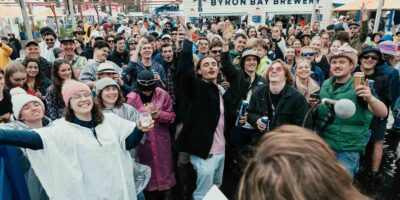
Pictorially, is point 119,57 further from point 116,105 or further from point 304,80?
point 304,80

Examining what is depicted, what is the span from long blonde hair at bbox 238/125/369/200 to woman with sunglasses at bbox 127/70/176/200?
110 inches

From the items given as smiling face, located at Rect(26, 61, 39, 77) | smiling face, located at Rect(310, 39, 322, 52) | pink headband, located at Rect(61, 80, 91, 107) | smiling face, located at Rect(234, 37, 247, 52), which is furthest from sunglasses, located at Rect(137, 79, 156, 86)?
smiling face, located at Rect(310, 39, 322, 52)

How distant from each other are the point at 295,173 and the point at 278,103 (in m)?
2.36

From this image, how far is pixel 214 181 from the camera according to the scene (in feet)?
12.3

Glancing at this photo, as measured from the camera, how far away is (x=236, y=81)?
4.32 meters

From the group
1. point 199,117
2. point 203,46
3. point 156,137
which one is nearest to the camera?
point 199,117

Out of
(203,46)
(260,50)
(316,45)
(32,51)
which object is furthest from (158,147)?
(316,45)

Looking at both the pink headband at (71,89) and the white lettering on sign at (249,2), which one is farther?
the white lettering on sign at (249,2)

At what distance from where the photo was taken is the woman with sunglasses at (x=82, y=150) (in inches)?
95.7

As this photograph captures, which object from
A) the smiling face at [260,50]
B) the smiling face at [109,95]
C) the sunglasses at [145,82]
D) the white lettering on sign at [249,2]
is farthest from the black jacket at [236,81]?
the white lettering on sign at [249,2]

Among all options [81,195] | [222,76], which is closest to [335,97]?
[222,76]

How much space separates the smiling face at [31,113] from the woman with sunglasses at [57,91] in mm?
844

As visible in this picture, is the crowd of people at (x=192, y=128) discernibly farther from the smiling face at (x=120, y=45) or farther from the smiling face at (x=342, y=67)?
the smiling face at (x=120, y=45)

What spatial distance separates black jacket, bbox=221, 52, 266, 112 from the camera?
4.24m
